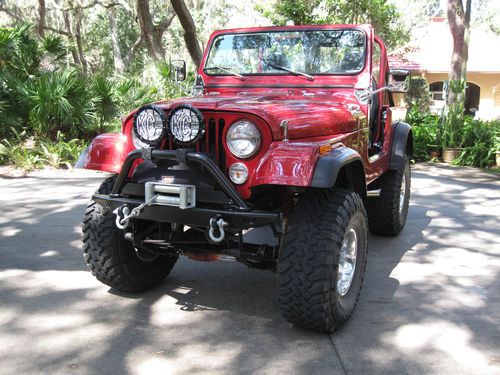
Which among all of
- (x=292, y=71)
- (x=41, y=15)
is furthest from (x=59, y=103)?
(x=41, y=15)

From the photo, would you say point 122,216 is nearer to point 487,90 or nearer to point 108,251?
point 108,251

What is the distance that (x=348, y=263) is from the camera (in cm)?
340

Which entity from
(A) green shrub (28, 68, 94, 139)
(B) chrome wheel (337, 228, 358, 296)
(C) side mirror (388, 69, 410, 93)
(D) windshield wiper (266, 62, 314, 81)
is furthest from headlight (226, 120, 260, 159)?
(A) green shrub (28, 68, 94, 139)

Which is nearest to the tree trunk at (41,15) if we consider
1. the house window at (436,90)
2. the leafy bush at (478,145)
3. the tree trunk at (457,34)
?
the tree trunk at (457,34)

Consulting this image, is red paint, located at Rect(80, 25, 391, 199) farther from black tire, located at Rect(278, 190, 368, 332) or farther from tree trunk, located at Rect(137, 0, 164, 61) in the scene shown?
tree trunk, located at Rect(137, 0, 164, 61)

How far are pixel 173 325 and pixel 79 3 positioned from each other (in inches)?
818

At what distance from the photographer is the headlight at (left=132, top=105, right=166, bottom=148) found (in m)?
3.04

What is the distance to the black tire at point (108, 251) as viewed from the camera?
3.49 m

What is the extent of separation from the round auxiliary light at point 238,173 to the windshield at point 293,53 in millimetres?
1600

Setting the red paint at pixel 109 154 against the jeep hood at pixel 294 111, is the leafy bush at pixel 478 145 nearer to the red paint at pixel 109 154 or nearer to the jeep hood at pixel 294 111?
the jeep hood at pixel 294 111

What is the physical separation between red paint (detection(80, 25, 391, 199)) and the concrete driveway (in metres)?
0.90

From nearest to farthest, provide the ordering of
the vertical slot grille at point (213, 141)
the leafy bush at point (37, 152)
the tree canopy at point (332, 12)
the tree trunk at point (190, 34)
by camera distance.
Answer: the vertical slot grille at point (213, 141) → the leafy bush at point (37, 152) → the tree trunk at point (190, 34) → the tree canopy at point (332, 12)

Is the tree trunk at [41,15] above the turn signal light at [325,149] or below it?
above

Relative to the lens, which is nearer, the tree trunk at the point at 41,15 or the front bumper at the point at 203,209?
the front bumper at the point at 203,209
